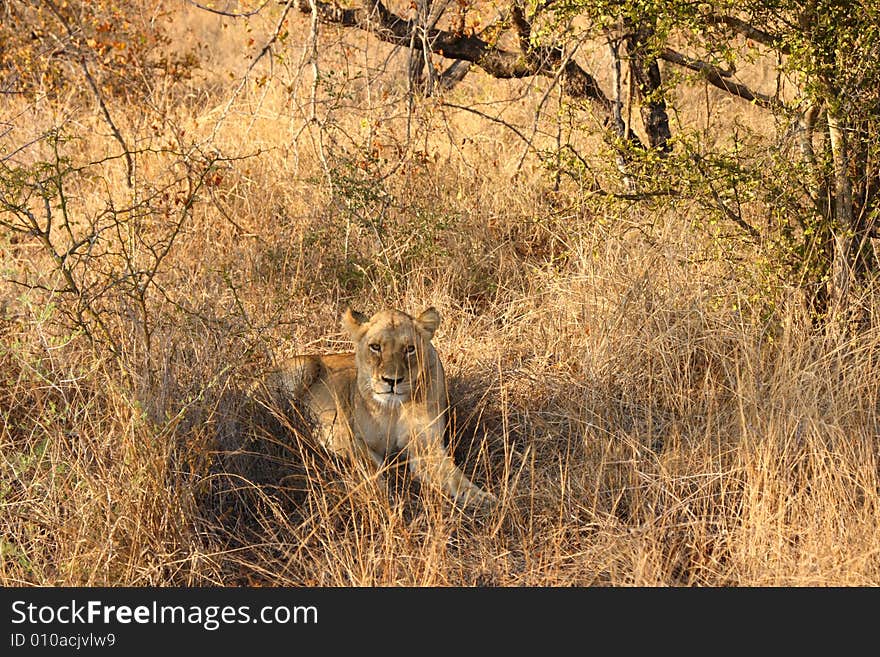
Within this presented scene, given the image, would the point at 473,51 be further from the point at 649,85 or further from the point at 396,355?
the point at 396,355

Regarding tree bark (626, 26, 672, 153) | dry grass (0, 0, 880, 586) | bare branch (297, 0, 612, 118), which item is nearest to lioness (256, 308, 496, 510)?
dry grass (0, 0, 880, 586)

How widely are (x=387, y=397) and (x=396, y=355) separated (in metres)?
0.19

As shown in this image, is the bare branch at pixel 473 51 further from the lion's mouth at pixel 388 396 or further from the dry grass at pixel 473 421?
the lion's mouth at pixel 388 396

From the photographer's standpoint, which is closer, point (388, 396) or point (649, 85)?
point (388, 396)

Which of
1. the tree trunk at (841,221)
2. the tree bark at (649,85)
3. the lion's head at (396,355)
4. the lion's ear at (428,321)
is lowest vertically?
the lion's head at (396,355)

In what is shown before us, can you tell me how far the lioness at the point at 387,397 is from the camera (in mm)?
4887

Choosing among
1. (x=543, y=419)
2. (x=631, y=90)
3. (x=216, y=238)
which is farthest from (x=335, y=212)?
(x=543, y=419)

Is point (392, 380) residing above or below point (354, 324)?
below

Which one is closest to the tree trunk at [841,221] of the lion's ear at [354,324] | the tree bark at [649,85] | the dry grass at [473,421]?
the dry grass at [473,421]

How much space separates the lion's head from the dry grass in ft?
1.30

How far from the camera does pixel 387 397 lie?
16.1 feet

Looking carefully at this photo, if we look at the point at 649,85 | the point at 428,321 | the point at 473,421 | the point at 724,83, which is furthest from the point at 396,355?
the point at 649,85

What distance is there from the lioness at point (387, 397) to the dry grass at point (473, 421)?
6.5 inches

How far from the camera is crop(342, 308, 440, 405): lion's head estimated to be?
490 centimetres
